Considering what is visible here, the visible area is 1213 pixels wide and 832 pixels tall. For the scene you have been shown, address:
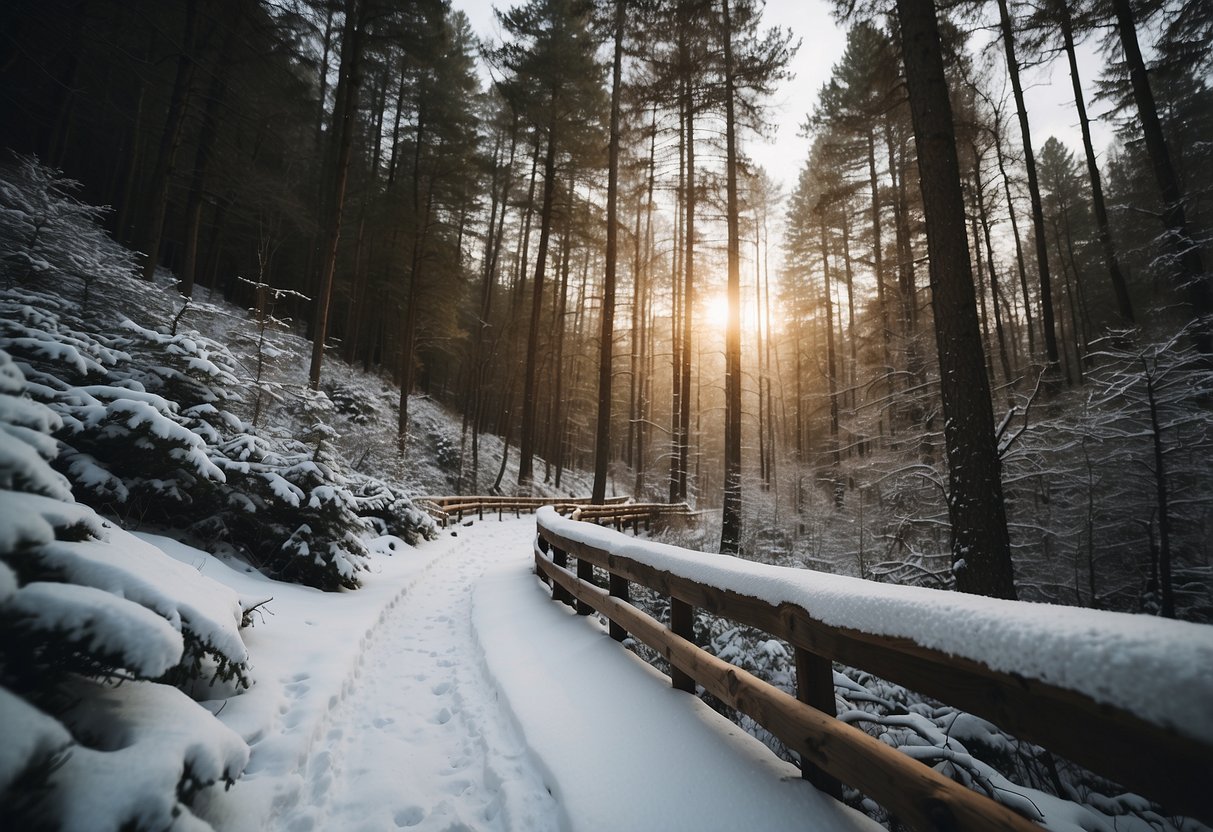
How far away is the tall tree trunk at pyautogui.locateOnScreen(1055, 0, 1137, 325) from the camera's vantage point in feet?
35.8

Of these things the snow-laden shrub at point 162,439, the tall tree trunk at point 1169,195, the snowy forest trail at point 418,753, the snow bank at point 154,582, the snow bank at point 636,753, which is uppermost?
the tall tree trunk at point 1169,195

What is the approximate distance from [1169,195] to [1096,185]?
12.1 ft

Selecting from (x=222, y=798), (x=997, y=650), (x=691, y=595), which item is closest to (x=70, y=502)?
(x=222, y=798)

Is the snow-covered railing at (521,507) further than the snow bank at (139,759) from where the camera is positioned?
Yes

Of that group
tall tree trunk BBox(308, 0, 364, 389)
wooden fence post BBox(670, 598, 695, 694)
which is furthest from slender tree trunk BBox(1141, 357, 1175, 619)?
tall tree trunk BBox(308, 0, 364, 389)

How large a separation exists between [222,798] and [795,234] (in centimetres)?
2767

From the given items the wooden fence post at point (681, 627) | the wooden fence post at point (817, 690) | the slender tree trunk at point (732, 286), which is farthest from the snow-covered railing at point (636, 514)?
the wooden fence post at point (817, 690)

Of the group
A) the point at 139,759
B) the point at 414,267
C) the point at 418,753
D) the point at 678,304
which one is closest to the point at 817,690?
the point at 418,753

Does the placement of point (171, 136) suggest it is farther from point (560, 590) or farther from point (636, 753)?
point (636, 753)

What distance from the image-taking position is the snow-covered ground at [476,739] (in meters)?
2.00

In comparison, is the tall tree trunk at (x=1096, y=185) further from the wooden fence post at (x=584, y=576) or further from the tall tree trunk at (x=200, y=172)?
the tall tree trunk at (x=200, y=172)

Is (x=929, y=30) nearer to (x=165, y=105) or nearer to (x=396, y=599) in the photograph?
(x=396, y=599)

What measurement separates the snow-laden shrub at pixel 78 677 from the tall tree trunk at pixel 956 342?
5.73 meters

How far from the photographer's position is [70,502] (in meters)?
1.89
